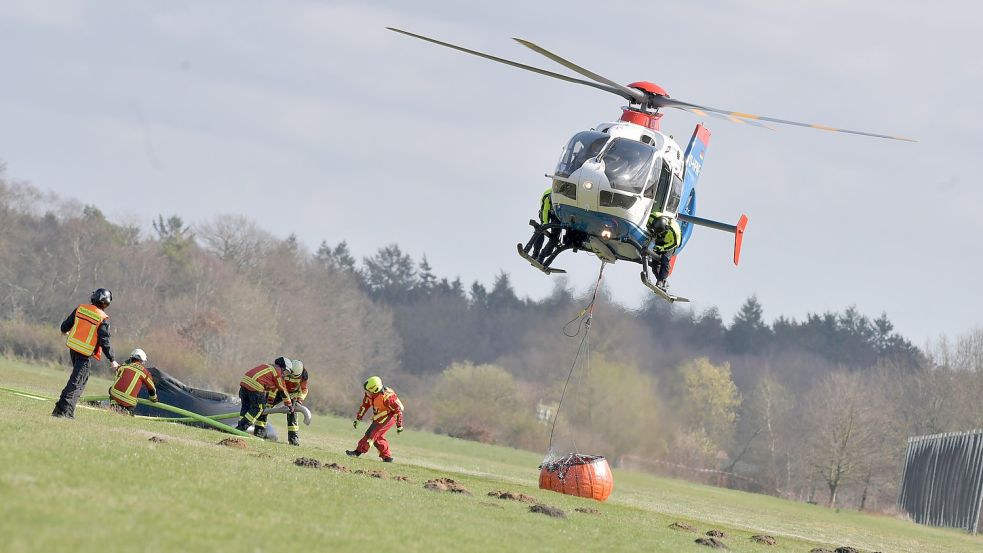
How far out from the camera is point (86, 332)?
22172 millimetres

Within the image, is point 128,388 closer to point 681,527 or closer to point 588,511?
point 588,511

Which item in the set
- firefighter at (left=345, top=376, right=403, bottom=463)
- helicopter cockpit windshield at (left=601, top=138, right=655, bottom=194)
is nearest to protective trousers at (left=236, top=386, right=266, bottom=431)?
firefighter at (left=345, top=376, right=403, bottom=463)

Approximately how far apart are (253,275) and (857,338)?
237ft

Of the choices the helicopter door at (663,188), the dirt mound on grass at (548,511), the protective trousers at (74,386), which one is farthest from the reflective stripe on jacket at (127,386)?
the helicopter door at (663,188)

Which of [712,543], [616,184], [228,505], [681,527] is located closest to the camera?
[228,505]

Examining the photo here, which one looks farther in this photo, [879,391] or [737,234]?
[879,391]

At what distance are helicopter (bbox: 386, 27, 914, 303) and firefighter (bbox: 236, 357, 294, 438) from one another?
639cm

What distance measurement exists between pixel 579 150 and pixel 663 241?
3.12m

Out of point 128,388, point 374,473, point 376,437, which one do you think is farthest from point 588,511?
point 128,388

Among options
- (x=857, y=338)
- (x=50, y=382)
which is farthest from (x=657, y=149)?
(x=857, y=338)

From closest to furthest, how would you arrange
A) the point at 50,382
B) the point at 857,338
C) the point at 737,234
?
the point at 737,234, the point at 50,382, the point at 857,338

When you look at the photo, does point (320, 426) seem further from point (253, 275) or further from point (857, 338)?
point (857, 338)

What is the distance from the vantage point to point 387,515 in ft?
55.8

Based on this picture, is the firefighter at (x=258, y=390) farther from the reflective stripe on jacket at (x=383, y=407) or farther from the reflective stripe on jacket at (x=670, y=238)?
the reflective stripe on jacket at (x=670, y=238)
